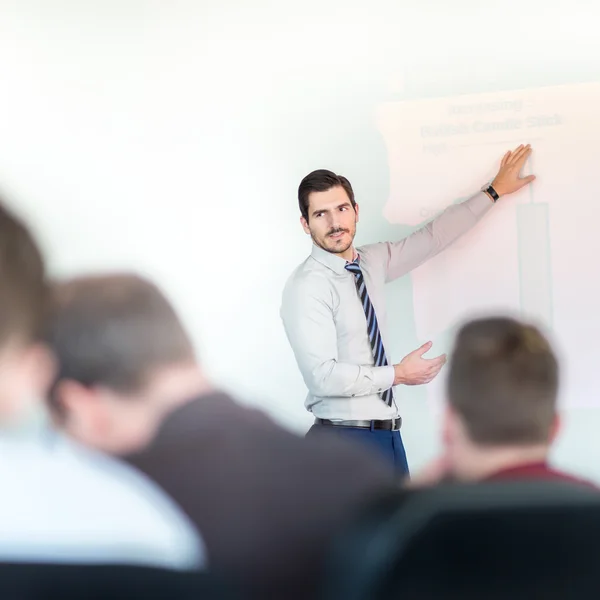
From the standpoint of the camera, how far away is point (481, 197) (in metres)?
2.00

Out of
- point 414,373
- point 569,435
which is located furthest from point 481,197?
point 569,435

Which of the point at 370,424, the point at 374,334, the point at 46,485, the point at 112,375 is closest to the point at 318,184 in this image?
the point at 374,334

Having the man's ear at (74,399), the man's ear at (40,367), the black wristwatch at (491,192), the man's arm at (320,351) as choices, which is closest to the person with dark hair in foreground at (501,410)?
the man's arm at (320,351)

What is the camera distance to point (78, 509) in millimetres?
1470

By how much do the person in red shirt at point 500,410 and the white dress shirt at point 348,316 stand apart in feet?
0.83

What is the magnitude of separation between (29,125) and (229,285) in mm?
836

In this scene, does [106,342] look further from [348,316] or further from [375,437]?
[375,437]

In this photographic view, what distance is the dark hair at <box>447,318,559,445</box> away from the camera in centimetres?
153

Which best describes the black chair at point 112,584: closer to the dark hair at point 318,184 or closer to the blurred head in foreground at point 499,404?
the blurred head in foreground at point 499,404

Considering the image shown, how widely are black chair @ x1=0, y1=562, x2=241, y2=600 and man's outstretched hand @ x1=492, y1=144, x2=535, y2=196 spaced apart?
55.0 inches

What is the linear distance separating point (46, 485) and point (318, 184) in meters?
1.12

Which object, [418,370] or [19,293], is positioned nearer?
[19,293]

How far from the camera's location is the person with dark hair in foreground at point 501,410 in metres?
1.44

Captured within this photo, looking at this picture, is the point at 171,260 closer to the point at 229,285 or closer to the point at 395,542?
the point at 229,285
